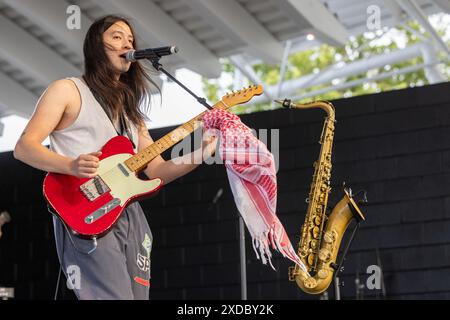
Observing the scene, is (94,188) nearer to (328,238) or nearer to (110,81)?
(110,81)

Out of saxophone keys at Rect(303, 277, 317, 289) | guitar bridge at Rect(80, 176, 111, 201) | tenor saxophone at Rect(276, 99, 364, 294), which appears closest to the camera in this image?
guitar bridge at Rect(80, 176, 111, 201)

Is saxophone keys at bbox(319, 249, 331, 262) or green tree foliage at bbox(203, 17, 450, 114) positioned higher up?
green tree foliage at bbox(203, 17, 450, 114)

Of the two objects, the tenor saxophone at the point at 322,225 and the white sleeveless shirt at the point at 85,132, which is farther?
the tenor saxophone at the point at 322,225

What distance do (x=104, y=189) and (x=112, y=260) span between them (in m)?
0.34

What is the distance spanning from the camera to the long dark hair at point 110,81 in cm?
320

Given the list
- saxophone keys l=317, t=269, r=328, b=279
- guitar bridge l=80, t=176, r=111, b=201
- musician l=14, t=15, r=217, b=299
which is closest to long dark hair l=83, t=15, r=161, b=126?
musician l=14, t=15, r=217, b=299

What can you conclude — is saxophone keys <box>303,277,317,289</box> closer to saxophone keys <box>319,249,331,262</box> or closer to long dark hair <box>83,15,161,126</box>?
saxophone keys <box>319,249,331,262</box>

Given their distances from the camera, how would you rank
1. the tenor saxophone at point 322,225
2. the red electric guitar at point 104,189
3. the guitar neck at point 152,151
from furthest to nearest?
the tenor saxophone at point 322,225 < the guitar neck at point 152,151 < the red electric guitar at point 104,189

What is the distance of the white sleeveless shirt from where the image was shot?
10.2 ft

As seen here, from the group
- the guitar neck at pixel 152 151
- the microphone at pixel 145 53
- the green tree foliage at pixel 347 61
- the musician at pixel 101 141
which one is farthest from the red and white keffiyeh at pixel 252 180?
the green tree foliage at pixel 347 61

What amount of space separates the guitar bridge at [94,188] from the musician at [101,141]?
11 centimetres

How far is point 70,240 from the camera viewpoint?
118 inches

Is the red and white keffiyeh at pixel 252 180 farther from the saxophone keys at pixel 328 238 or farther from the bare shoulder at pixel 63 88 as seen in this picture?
the saxophone keys at pixel 328 238
